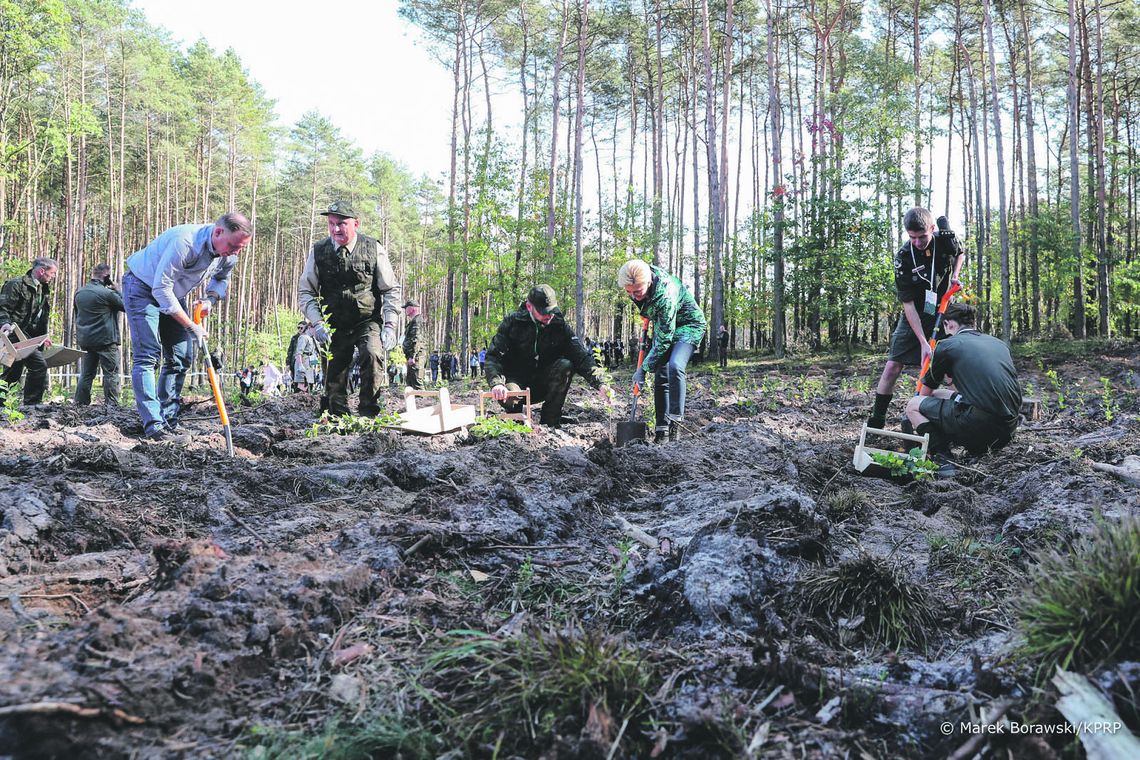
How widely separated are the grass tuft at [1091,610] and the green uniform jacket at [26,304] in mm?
10323

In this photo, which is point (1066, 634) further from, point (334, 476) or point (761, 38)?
point (761, 38)

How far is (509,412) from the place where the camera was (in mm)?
7000

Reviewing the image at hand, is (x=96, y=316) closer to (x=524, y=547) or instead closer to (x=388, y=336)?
(x=388, y=336)

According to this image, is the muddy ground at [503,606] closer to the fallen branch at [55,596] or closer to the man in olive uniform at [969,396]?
the fallen branch at [55,596]

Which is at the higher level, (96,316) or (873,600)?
(96,316)

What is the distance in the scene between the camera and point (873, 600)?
225cm

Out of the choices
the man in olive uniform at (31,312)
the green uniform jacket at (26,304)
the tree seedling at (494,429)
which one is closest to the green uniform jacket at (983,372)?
the tree seedling at (494,429)

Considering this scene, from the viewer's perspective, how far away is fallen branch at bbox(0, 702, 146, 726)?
1.34m

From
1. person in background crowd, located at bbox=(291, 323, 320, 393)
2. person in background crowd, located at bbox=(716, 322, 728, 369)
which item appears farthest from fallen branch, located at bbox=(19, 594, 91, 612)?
person in background crowd, located at bbox=(716, 322, 728, 369)

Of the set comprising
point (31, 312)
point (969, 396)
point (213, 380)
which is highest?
point (31, 312)

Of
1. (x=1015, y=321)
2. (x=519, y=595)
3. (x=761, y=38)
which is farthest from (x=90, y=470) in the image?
(x=1015, y=321)

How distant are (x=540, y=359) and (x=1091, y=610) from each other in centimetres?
576

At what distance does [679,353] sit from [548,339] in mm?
1473

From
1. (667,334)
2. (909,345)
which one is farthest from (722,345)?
(667,334)
